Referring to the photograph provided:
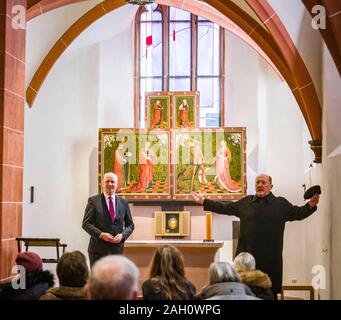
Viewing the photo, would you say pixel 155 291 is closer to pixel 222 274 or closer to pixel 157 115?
pixel 222 274

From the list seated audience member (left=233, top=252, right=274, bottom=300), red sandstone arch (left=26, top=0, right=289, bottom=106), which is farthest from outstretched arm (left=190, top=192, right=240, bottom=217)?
red sandstone arch (left=26, top=0, right=289, bottom=106)

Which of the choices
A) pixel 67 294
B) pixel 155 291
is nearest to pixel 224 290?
pixel 155 291

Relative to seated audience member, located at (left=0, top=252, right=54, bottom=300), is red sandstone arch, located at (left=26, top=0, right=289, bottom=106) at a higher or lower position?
higher

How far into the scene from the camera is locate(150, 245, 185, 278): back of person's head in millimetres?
4680

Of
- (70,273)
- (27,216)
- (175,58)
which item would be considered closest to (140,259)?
(27,216)

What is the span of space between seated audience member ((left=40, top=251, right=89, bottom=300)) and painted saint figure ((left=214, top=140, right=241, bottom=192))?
26.6 feet

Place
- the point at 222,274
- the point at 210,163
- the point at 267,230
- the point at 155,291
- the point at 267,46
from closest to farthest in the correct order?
the point at 222,274 < the point at 155,291 < the point at 267,230 < the point at 267,46 < the point at 210,163

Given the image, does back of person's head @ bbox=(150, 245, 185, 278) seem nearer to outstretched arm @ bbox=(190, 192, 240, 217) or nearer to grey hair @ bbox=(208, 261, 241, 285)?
grey hair @ bbox=(208, 261, 241, 285)

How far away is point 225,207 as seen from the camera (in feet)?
23.9

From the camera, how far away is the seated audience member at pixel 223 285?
4027 mm

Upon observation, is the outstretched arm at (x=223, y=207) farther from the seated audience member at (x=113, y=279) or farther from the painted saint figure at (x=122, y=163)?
the painted saint figure at (x=122, y=163)

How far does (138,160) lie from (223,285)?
868 cm

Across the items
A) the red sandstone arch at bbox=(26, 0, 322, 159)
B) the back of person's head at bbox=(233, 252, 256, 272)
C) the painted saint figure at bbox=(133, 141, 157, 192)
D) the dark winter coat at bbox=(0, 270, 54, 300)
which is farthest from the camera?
the painted saint figure at bbox=(133, 141, 157, 192)

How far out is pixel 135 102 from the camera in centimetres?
1419
